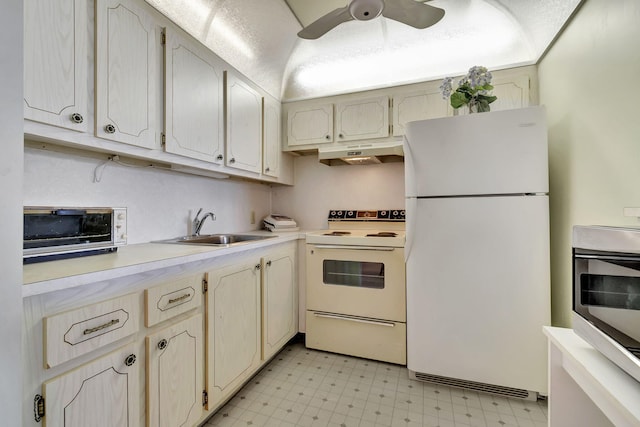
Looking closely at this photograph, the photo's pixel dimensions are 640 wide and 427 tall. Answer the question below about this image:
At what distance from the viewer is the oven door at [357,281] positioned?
1.97m

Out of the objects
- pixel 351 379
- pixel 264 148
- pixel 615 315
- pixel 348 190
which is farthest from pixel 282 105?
pixel 615 315

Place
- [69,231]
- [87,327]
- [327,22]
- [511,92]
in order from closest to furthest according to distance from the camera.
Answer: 1. [87,327]
2. [69,231]
3. [327,22]
4. [511,92]

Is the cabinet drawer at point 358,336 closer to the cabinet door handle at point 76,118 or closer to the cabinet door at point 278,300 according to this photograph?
the cabinet door at point 278,300

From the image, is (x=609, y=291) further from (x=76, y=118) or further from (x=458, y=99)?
(x=76, y=118)

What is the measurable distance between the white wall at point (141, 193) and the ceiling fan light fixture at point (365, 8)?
4.59 ft

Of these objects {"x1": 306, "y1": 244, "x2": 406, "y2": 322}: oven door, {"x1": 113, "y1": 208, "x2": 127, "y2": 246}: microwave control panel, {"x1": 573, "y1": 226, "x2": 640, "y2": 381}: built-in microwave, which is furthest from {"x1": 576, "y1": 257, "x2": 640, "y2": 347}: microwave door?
{"x1": 113, "y1": 208, "x2": 127, "y2": 246}: microwave control panel

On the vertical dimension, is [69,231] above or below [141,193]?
below

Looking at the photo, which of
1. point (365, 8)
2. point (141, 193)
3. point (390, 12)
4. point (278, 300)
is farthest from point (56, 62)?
point (278, 300)

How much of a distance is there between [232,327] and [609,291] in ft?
4.98

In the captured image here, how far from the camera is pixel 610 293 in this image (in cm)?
78

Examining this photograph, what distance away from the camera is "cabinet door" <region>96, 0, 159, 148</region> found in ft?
3.76

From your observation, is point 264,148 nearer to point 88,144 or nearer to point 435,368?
point 88,144

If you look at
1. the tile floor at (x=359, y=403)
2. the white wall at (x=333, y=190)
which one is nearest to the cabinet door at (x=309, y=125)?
the white wall at (x=333, y=190)

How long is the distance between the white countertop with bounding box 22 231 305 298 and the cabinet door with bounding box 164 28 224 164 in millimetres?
570
